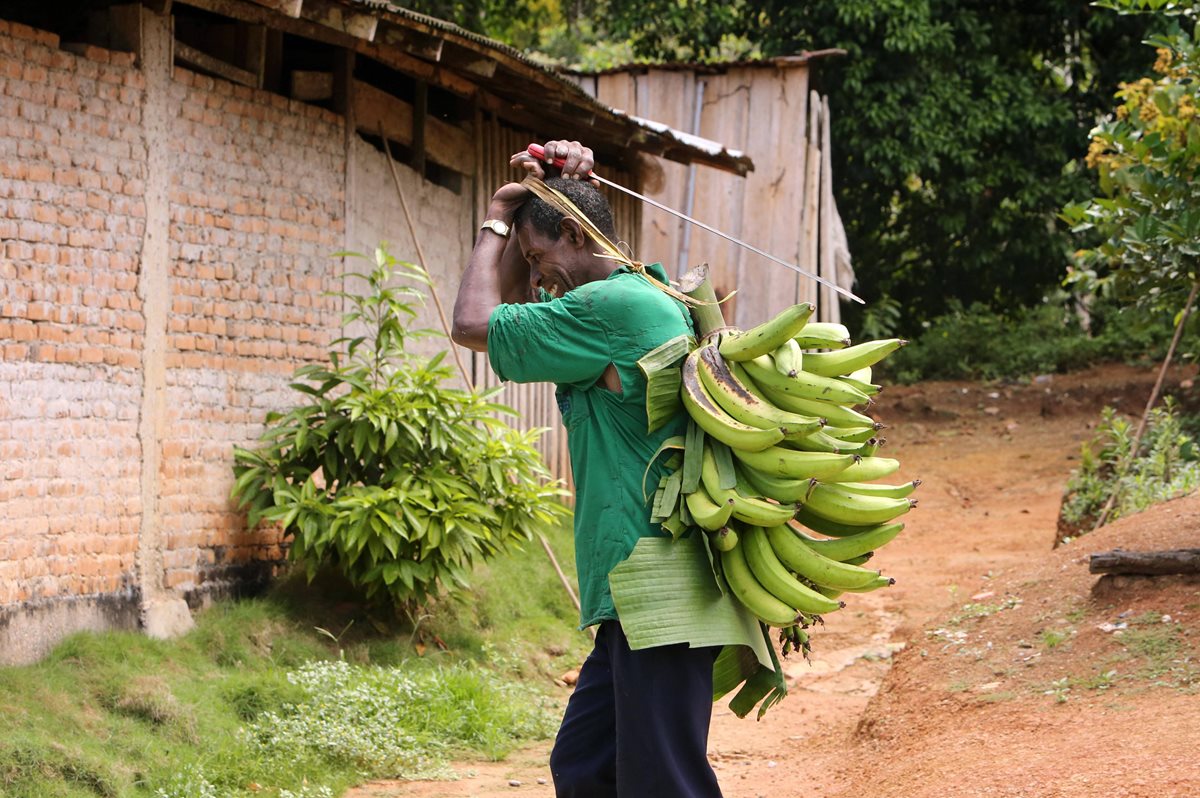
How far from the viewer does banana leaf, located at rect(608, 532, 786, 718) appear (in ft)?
9.95

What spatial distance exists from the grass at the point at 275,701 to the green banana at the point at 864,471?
262 cm

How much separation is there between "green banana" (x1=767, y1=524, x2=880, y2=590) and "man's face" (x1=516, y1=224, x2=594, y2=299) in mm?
814

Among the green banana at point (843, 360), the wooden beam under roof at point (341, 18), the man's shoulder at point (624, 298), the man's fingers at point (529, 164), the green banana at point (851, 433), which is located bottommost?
the green banana at point (851, 433)

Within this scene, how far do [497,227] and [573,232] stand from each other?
0.20 metres

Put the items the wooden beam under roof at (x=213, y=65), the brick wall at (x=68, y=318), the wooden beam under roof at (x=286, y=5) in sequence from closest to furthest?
1. the brick wall at (x=68, y=318)
2. the wooden beam under roof at (x=286, y=5)
3. the wooden beam under roof at (x=213, y=65)

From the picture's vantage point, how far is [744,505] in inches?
124

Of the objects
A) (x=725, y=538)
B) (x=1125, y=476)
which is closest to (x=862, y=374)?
(x=725, y=538)

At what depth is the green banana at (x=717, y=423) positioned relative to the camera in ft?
10.3

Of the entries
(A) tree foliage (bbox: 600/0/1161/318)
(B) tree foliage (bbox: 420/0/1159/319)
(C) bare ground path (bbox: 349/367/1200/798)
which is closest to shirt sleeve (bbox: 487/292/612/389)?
(C) bare ground path (bbox: 349/367/1200/798)

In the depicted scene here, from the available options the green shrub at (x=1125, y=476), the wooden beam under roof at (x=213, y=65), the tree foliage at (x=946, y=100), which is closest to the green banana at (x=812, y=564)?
the wooden beam under roof at (x=213, y=65)

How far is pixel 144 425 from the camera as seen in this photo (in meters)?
5.92

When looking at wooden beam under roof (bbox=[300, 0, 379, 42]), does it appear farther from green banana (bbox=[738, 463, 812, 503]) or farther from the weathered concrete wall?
green banana (bbox=[738, 463, 812, 503])

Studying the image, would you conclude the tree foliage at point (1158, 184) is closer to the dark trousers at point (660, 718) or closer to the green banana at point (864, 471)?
the green banana at point (864, 471)

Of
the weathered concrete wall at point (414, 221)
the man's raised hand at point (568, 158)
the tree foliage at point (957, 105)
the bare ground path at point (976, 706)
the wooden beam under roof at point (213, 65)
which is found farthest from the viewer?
the tree foliage at point (957, 105)
